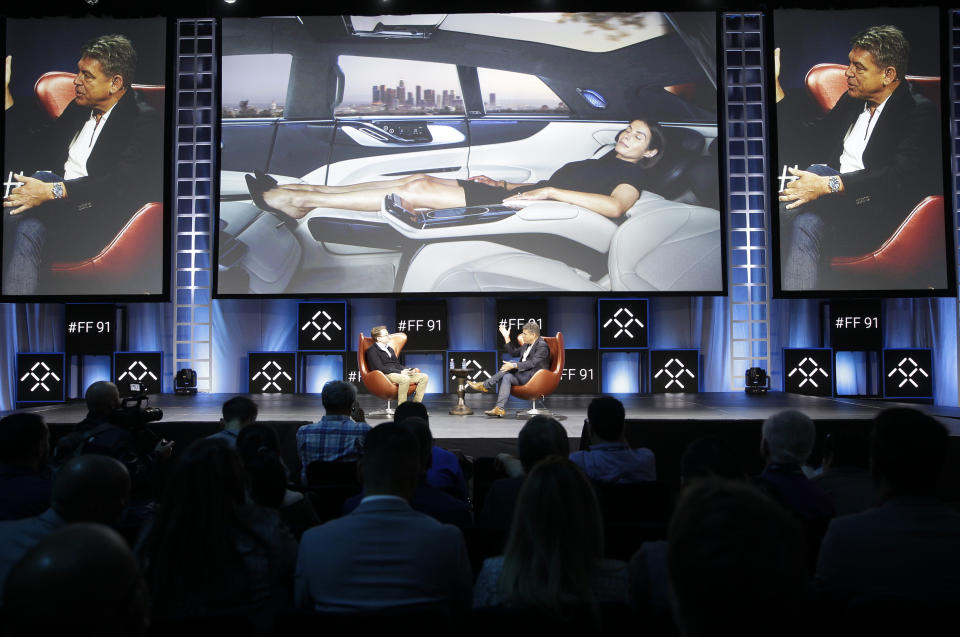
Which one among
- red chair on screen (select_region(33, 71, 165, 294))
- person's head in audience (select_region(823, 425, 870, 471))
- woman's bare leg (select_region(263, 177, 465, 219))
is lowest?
person's head in audience (select_region(823, 425, 870, 471))

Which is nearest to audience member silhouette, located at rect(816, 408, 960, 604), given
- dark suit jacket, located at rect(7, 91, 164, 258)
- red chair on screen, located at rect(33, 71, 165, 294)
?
red chair on screen, located at rect(33, 71, 165, 294)

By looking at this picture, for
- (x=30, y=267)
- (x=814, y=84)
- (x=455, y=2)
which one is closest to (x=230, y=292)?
(x=30, y=267)

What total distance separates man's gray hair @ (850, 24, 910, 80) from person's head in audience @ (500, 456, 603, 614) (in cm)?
975

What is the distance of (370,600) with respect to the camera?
6.04ft

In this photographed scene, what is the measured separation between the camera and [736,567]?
2.81 ft

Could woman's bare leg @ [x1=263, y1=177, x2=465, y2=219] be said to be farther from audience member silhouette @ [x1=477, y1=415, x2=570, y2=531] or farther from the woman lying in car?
audience member silhouette @ [x1=477, y1=415, x2=570, y2=531]

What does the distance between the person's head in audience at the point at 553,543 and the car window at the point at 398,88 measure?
848 centimetres

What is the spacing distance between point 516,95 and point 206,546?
8.51m

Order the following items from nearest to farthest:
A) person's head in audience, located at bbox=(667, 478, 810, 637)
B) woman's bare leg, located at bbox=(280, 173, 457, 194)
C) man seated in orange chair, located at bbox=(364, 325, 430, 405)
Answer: person's head in audience, located at bbox=(667, 478, 810, 637) < man seated in orange chair, located at bbox=(364, 325, 430, 405) < woman's bare leg, located at bbox=(280, 173, 457, 194)

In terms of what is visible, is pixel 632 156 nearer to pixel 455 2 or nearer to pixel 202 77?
pixel 455 2

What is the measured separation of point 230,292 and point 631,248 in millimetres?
4957

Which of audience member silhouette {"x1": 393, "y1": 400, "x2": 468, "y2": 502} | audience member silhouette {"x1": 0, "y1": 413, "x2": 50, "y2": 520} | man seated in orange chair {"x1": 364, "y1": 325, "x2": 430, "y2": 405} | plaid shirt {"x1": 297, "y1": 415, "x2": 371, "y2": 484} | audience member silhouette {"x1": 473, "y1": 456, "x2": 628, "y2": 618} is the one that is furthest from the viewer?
man seated in orange chair {"x1": 364, "y1": 325, "x2": 430, "y2": 405}

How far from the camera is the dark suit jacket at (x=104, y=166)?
9.66 m

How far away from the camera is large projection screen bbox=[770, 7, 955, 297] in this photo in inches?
372
